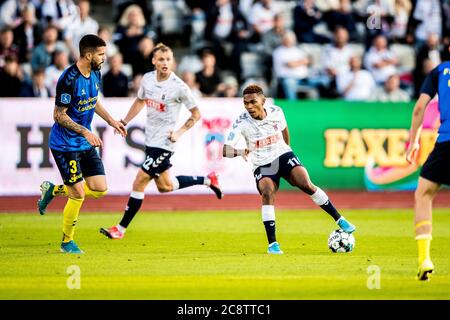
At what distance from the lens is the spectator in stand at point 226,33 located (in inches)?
947

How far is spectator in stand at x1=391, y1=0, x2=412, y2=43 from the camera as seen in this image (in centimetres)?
2627

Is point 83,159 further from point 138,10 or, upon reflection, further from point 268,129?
point 138,10

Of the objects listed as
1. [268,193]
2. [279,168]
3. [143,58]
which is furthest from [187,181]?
[143,58]

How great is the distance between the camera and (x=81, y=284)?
982 cm

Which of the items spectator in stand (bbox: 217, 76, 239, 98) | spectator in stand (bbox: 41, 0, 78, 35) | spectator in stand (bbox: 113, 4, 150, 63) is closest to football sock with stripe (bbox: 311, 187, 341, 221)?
spectator in stand (bbox: 217, 76, 239, 98)

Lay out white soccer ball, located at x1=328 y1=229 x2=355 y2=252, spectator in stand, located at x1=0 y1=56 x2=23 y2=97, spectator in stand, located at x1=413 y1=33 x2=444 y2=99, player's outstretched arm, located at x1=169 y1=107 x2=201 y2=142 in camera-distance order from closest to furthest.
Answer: white soccer ball, located at x1=328 y1=229 x2=355 y2=252, player's outstretched arm, located at x1=169 y1=107 x2=201 y2=142, spectator in stand, located at x1=0 y1=56 x2=23 y2=97, spectator in stand, located at x1=413 y1=33 x2=444 y2=99

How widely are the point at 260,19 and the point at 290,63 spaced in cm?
148

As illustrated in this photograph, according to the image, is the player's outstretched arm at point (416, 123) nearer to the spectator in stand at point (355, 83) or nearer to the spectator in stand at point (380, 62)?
the spectator in stand at point (355, 83)

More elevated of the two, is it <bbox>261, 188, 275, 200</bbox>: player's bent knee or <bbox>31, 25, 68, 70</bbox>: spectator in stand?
<bbox>31, 25, 68, 70</bbox>: spectator in stand

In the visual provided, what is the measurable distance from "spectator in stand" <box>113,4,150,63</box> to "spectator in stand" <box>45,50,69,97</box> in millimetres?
1691

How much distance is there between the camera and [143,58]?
74.7 ft

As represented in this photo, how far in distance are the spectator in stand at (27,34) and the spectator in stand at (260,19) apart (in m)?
4.93

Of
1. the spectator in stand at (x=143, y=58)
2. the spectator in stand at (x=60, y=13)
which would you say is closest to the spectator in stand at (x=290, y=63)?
the spectator in stand at (x=143, y=58)

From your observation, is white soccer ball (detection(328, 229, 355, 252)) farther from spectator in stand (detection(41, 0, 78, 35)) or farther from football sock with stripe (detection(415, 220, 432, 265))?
spectator in stand (detection(41, 0, 78, 35))
